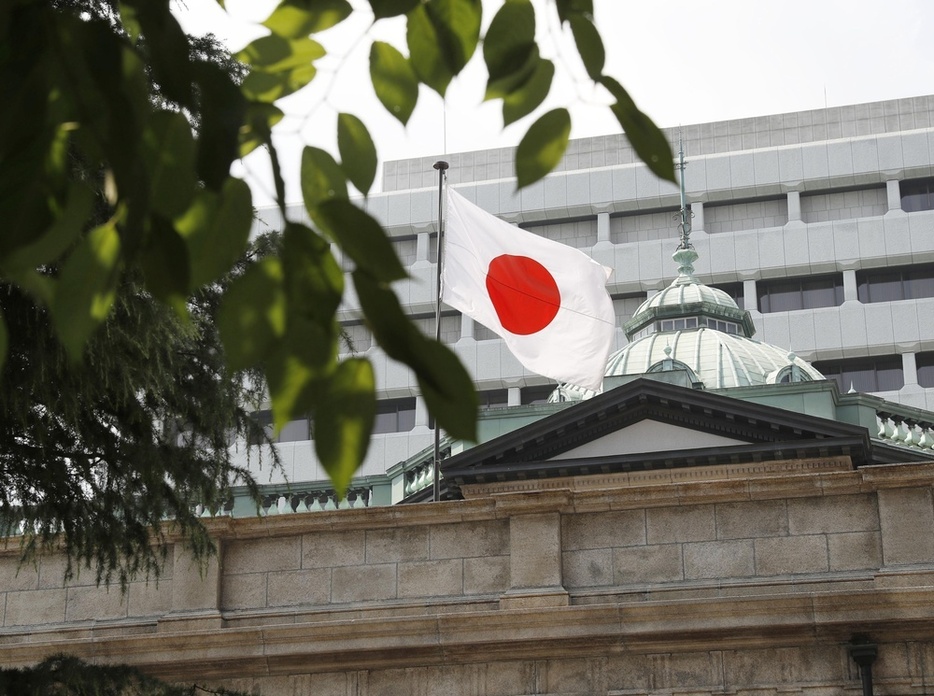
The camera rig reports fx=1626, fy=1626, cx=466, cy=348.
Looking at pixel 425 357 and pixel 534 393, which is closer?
pixel 425 357

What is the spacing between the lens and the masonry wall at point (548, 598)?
14859 mm

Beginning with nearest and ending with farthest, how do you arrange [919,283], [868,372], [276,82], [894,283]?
[276,82], [868,372], [919,283], [894,283]

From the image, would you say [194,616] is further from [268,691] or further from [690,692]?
[690,692]

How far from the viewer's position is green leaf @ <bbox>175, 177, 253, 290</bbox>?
2.84m

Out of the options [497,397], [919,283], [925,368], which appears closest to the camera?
Answer: [925,368]

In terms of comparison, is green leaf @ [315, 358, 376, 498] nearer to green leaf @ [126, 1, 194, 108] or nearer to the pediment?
green leaf @ [126, 1, 194, 108]

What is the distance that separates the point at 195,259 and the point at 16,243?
0.32m

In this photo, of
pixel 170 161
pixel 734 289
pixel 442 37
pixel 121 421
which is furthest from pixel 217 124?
pixel 734 289

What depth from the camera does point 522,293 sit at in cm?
2709

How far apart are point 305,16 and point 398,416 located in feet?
204

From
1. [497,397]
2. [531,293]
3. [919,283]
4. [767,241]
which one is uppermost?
[767,241]

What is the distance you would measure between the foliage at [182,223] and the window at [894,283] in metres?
63.4

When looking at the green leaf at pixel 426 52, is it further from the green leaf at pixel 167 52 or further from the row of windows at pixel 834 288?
the row of windows at pixel 834 288

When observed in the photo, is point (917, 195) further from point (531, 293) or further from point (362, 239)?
point (362, 239)
